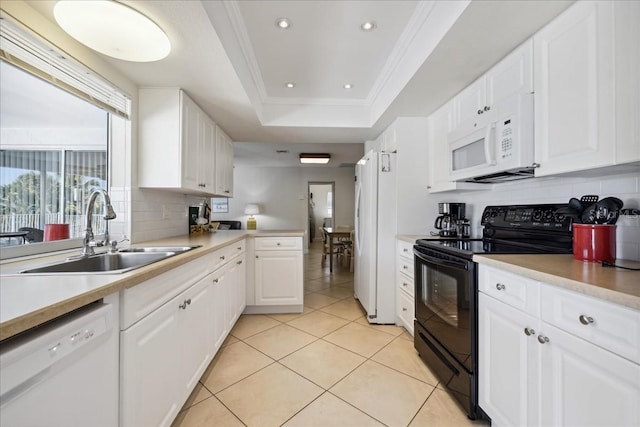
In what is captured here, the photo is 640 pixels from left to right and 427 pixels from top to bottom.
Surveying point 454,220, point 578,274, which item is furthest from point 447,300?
point 454,220

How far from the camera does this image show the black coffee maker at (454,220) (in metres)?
2.41

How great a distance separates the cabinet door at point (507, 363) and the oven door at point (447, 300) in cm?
7

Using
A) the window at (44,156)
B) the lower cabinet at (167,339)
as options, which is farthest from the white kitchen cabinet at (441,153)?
the window at (44,156)

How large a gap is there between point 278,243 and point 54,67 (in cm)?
212

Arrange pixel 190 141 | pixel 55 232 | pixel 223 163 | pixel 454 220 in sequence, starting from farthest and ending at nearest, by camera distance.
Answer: pixel 223 163, pixel 454 220, pixel 190 141, pixel 55 232

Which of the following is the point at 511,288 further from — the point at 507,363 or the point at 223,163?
the point at 223,163

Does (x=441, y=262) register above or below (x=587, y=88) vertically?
below

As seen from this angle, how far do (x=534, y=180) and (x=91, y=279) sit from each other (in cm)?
250

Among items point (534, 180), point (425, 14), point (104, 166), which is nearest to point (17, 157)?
point (104, 166)

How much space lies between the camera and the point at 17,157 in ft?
4.51

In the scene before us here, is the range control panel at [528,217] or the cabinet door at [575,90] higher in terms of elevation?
the cabinet door at [575,90]

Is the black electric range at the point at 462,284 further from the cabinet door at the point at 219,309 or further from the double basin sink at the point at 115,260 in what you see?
the double basin sink at the point at 115,260

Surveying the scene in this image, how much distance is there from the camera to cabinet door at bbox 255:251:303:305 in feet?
9.66

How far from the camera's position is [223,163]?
10.8 feet
